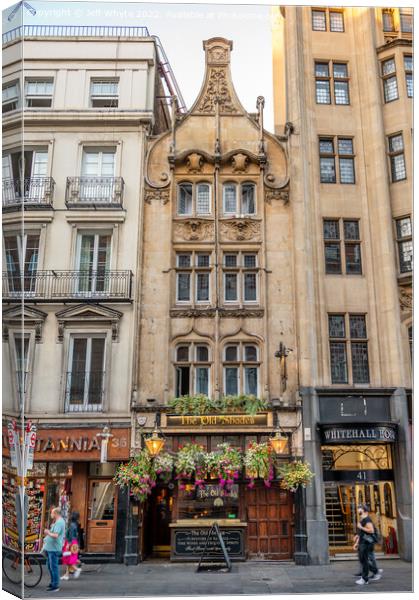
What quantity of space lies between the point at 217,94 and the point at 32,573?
43.9 ft

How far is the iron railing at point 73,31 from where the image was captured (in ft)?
41.7

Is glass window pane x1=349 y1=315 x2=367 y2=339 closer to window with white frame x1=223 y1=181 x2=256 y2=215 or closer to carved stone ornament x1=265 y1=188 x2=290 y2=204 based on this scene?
carved stone ornament x1=265 y1=188 x2=290 y2=204

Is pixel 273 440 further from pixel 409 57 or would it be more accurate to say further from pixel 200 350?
pixel 409 57

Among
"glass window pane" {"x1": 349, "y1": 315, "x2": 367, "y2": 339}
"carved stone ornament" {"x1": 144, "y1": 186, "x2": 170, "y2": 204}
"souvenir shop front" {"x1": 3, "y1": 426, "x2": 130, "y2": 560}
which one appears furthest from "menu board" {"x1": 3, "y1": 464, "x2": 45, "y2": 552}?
"glass window pane" {"x1": 349, "y1": 315, "x2": 367, "y2": 339}

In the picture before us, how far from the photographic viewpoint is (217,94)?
1627 cm

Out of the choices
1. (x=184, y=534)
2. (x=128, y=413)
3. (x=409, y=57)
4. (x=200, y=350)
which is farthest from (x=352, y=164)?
(x=184, y=534)

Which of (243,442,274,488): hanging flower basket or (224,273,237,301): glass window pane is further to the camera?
(224,273,237,301): glass window pane

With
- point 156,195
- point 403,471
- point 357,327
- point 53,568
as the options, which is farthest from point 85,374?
point 403,471

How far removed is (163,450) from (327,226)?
302 inches

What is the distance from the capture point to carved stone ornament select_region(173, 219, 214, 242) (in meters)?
15.5

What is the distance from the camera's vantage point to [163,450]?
13711 millimetres

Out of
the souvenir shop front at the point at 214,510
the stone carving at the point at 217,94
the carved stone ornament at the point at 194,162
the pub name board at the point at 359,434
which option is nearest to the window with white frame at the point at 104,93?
the stone carving at the point at 217,94

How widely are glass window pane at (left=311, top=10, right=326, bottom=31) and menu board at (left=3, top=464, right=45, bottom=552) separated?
14.8m

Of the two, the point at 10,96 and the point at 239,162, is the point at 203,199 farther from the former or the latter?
the point at 10,96
